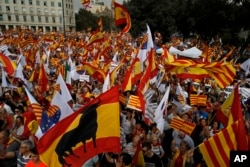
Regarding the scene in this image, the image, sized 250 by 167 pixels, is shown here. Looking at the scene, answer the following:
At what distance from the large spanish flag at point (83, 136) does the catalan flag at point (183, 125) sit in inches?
97.4

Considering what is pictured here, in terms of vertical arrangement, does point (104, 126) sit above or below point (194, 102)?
above

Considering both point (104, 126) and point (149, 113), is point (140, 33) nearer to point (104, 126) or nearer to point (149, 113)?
point (149, 113)

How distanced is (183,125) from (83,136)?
9.33 ft

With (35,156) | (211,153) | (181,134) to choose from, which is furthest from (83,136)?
(181,134)

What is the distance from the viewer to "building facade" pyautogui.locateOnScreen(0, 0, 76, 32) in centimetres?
10925

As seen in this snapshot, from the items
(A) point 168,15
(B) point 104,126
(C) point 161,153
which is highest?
(A) point 168,15

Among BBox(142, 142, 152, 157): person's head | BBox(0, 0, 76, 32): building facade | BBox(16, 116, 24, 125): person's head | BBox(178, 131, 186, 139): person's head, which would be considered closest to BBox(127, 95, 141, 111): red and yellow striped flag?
BBox(178, 131, 186, 139): person's head

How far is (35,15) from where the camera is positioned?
115 metres

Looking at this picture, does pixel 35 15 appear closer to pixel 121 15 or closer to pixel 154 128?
pixel 121 15

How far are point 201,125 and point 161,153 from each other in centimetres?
155

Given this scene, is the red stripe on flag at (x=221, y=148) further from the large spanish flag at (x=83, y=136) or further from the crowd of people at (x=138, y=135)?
the large spanish flag at (x=83, y=136)

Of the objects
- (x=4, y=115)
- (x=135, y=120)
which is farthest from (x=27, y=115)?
(x=135, y=120)

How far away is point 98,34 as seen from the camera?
52.9 ft

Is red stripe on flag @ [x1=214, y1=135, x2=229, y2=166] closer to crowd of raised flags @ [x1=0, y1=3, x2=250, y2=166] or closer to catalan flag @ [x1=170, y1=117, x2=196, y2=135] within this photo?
crowd of raised flags @ [x1=0, y1=3, x2=250, y2=166]
